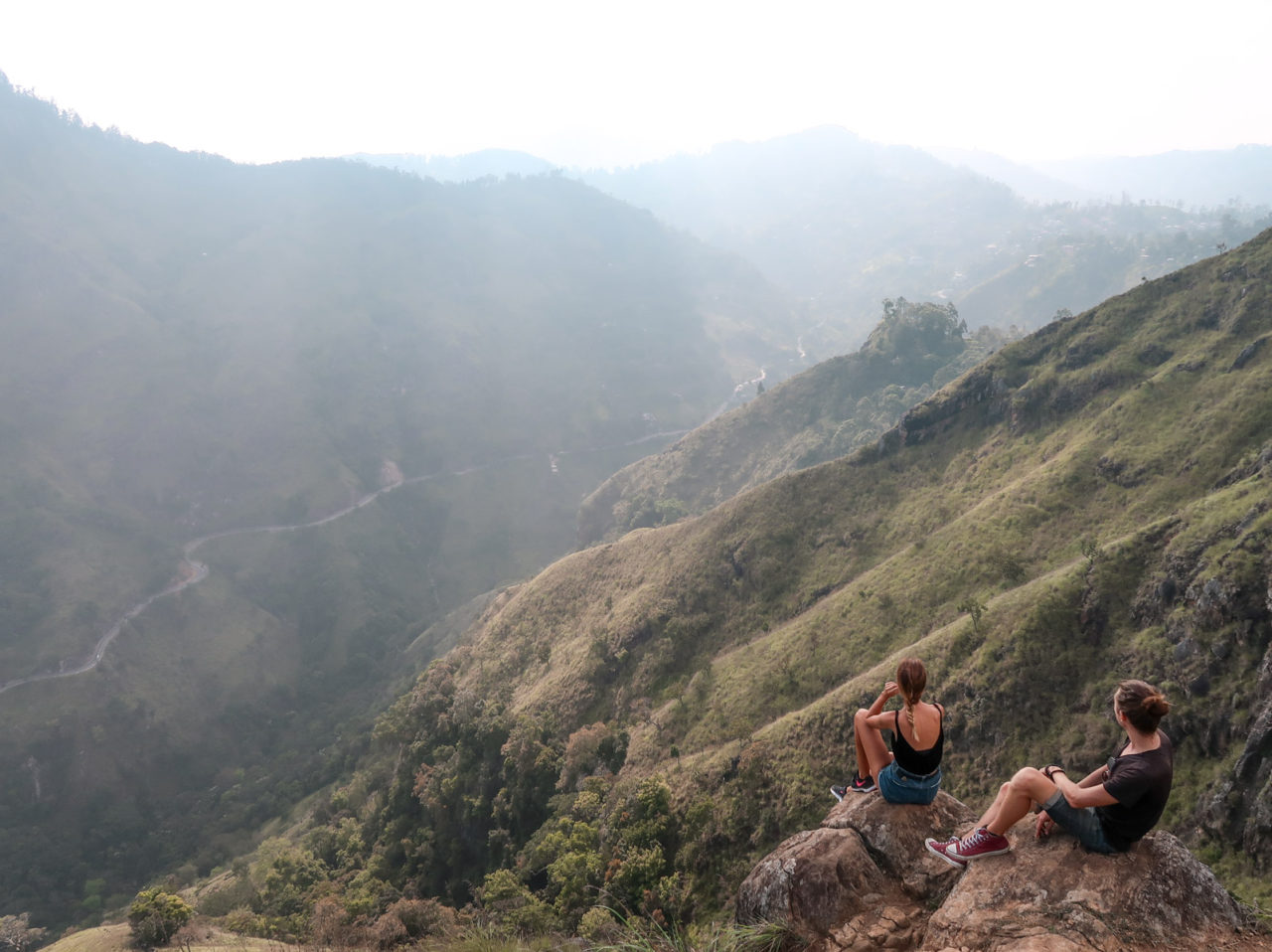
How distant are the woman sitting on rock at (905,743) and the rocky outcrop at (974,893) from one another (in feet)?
1.60

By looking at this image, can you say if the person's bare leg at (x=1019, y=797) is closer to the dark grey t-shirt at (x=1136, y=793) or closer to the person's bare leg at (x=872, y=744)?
the dark grey t-shirt at (x=1136, y=793)

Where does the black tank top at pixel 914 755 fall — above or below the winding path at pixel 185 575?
above

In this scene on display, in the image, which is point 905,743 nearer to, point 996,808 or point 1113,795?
point 996,808

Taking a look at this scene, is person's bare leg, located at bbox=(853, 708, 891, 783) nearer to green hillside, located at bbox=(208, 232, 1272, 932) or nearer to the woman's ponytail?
the woman's ponytail

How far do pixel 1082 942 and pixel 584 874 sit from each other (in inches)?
1186

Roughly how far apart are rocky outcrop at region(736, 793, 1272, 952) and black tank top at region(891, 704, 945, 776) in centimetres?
101

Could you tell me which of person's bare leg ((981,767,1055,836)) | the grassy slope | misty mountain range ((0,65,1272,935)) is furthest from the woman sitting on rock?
the grassy slope

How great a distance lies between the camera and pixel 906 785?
1135 cm

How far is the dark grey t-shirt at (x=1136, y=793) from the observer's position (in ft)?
27.3

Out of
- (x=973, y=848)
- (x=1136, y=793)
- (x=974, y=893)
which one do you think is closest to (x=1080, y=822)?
(x=1136, y=793)

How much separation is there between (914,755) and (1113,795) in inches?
118

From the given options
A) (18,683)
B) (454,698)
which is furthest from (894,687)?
(18,683)

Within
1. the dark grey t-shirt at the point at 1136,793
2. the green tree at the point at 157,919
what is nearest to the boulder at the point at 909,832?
the dark grey t-shirt at the point at 1136,793

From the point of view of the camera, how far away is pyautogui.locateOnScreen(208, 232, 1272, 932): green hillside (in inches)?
1017
